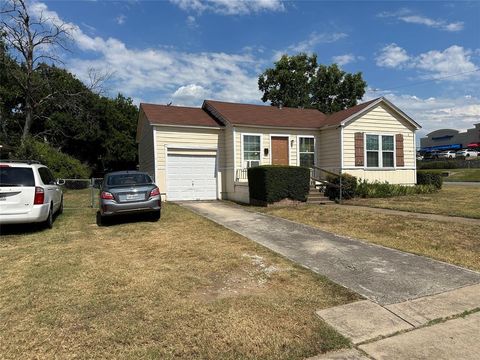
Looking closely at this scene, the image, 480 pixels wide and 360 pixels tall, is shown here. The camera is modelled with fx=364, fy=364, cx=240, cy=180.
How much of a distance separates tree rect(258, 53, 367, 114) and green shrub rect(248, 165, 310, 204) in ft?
83.9

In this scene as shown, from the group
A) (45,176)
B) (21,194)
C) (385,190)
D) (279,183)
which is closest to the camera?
(21,194)

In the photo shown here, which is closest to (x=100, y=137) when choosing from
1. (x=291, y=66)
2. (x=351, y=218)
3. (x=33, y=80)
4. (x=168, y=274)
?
(x=33, y=80)

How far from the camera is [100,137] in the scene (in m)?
36.8

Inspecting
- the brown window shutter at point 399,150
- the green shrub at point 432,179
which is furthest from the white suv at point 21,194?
the green shrub at point 432,179

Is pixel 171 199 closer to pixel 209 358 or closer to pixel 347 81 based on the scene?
pixel 209 358

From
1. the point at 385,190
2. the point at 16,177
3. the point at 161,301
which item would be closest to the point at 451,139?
the point at 385,190

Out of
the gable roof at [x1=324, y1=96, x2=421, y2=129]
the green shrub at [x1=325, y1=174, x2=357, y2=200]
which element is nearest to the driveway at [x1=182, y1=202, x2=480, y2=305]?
the green shrub at [x1=325, y1=174, x2=357, y2=200]

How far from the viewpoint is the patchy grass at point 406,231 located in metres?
6.67

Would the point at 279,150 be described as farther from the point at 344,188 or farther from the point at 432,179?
the point at 432,179

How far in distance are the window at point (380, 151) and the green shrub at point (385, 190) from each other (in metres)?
1.36

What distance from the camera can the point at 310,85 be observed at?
39.3 metres

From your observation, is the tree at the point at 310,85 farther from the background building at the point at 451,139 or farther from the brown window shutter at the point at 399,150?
the background building at the point at 451,139

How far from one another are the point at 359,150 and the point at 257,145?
4889 millimetres

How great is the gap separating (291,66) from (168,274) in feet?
120
